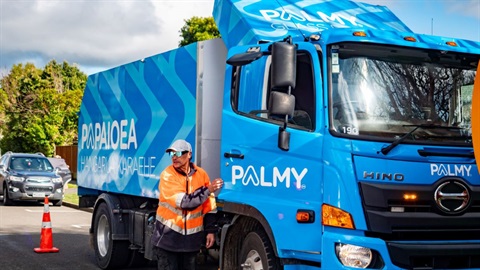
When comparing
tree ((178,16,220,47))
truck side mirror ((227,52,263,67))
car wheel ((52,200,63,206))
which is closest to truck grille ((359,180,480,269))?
truck side mirror ((227,52,263,67))

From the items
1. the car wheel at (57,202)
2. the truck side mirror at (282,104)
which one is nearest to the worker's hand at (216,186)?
the truck side mirror at (282,104)

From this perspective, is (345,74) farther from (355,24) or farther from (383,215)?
(355,24)

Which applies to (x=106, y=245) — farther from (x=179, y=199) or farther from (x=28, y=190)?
(x=28, y=190)

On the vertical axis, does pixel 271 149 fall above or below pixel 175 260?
above

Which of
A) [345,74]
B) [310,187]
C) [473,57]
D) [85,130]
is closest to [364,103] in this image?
[345,74]

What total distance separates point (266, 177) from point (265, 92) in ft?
2.51

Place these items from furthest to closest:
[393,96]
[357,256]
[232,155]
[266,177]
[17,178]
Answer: [17,178]
[232,155]
[266,177]
[393,96]
[357,256]

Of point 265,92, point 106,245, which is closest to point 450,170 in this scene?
point 265,92

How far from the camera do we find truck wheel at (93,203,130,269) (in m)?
10.3

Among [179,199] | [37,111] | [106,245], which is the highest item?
[37,111]

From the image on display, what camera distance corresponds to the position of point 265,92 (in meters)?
6.62

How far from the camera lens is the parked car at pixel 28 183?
74.7ft

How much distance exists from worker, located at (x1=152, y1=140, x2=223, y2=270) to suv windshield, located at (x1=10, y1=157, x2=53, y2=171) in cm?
1781

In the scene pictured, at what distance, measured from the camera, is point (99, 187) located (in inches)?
440
